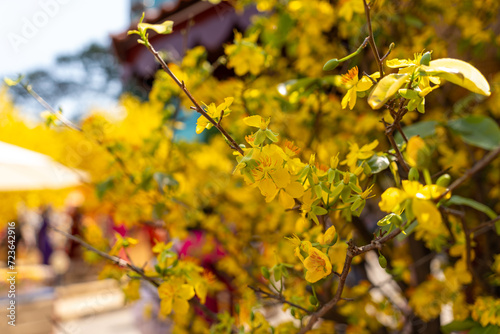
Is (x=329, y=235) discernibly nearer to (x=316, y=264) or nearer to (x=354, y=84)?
(x=316, y=264)

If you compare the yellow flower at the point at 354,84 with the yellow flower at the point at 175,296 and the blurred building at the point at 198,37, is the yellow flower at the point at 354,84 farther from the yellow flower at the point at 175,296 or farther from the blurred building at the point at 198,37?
the blurred building at the point at 198,37

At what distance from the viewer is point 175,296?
0.80m

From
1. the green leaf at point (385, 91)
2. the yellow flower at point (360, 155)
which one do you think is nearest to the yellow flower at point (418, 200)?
the green leaf at point (385, 91)

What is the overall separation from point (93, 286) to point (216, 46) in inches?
192

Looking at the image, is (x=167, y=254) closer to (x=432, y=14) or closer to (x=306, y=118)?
(x=306, y=118)

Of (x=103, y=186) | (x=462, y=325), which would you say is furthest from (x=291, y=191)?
(x=103, y=186)

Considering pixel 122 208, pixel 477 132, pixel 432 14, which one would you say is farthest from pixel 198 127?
pixel 432 14

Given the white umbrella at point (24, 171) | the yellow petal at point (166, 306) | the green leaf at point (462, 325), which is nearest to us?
the yellow petal at point (166, 306)

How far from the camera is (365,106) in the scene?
6.01 ft

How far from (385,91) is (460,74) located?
10cm

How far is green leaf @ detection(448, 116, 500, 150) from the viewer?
989 mm

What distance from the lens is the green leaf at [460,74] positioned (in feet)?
1.51

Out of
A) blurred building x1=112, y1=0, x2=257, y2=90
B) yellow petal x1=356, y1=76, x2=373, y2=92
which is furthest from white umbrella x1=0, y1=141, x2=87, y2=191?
yellow petal x1=356, y1=76, x2=373, y2=92

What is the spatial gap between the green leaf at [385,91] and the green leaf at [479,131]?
660mm
